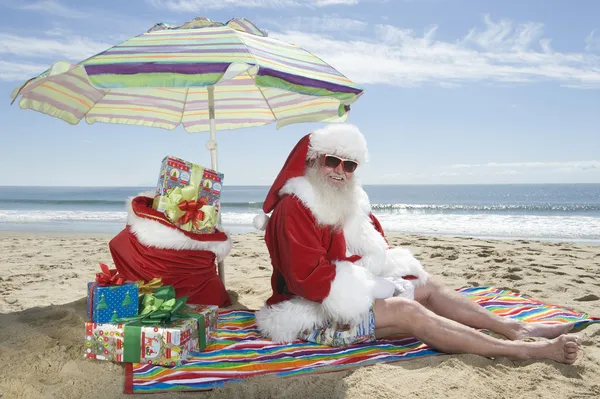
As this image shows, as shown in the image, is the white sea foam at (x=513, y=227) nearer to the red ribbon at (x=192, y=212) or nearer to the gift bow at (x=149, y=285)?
the red ribbon at (x=192, y=212)

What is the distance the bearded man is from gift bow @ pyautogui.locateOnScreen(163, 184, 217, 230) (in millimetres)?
654

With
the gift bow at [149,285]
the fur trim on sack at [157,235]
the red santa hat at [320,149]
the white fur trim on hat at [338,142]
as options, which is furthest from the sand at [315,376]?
the white fur trim on hat at [338,142]

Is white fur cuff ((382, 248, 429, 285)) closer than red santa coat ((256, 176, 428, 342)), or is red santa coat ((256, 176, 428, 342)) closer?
red santa coat ((256, 176, 428, 342))

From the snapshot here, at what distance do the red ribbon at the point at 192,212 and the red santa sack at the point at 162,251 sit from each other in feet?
0.29

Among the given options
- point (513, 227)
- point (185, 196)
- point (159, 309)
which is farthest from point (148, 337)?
point (513, 227)

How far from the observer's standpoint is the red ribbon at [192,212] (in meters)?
3.70

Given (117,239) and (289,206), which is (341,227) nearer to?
(289,206)

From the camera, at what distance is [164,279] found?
3.64 metres

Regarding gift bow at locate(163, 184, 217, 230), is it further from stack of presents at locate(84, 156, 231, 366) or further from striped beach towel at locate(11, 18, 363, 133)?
striped beach towel at locate(11, 18, 363, 133)

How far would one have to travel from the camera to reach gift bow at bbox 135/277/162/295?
3.29 metres

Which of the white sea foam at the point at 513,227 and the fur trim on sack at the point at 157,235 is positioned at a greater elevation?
the fur trim on sack at the point at 157,235

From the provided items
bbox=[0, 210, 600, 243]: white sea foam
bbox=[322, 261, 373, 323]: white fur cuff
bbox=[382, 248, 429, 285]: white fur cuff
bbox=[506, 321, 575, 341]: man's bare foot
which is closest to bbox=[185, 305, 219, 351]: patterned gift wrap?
bbox=[322, 261, 373, 323]: white fur cuff

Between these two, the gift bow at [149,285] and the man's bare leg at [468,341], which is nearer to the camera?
the man's bare leg at [468,341]

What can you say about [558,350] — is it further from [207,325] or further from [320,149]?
[207,325]
